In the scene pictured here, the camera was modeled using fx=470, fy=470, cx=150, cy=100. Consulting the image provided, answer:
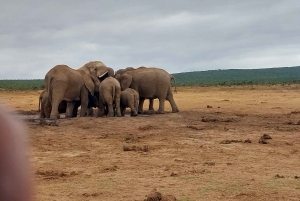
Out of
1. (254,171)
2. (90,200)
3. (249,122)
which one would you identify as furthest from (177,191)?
(249,122)

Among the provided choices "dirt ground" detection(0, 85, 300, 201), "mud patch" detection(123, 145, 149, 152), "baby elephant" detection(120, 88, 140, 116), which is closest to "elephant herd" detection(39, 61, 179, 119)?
"baby elephant" detection(120, 88, 140, 116)

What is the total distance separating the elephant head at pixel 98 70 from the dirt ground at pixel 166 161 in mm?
4881

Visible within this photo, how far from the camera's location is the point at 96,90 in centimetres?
1586

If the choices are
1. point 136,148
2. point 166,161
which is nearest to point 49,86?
point 136,148

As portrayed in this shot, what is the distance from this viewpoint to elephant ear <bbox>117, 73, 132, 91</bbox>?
1691 cm

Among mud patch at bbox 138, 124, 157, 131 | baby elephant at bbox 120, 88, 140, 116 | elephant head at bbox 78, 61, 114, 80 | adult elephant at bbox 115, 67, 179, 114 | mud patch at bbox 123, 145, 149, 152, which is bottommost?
mud patch at bbox 123, 145, 149, 152

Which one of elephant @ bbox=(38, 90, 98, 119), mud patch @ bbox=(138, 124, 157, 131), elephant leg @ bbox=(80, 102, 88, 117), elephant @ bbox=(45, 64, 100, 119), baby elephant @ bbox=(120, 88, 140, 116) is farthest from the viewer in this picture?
baby elephant @ bbox=(120, 88, 140, 116)

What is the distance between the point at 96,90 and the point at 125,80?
1470 millimetres

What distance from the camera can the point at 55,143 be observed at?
9.05m

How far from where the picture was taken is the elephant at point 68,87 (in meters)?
14.3

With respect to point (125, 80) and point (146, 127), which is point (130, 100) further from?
point (146, 127)

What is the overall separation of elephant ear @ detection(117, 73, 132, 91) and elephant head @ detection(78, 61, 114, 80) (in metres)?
0.41

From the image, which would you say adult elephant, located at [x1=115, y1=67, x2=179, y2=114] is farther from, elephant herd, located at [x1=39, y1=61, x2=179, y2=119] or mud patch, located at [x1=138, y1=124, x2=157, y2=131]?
mud patch, located at [x1=138, y1=124, x2=157, y2=131]

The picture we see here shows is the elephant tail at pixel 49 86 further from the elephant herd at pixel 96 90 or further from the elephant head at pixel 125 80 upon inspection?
the elephant head at pixel 125 80
